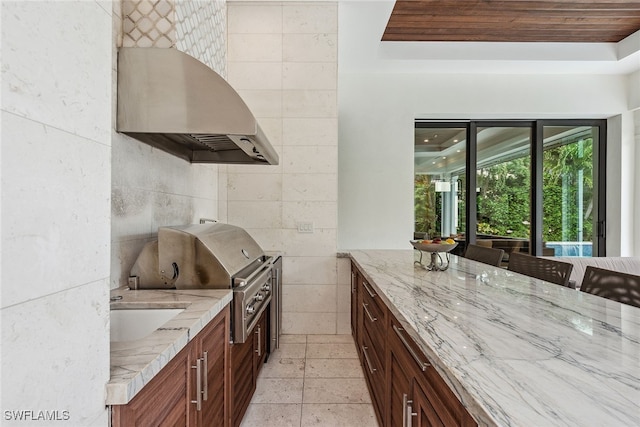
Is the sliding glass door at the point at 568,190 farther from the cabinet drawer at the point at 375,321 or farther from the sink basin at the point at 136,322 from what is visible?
the sink basin at the point at 136,322

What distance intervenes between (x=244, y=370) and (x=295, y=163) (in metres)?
1.89

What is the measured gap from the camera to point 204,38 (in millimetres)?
1939

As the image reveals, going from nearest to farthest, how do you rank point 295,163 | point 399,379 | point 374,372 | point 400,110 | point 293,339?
point 399,379, point 374,372, point 293,339, point 295,163, point 400,110

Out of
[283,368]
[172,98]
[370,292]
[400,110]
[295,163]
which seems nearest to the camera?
[172,98]

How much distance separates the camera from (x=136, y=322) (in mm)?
1324

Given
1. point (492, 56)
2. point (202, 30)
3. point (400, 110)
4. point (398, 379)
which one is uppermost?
point (492, 56)

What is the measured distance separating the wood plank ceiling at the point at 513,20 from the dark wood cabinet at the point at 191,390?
124 inches

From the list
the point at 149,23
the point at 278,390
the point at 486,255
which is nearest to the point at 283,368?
the point at 278,390

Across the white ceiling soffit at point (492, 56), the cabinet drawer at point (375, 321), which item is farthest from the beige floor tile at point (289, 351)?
the white ceiling soffit at point (492, 56)

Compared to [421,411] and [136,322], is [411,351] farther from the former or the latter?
[136,322]

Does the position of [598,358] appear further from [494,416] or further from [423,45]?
[423,45]

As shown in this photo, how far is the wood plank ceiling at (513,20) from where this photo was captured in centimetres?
297

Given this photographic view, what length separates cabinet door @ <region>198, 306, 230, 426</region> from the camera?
116 centimetres

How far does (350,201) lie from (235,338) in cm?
262
